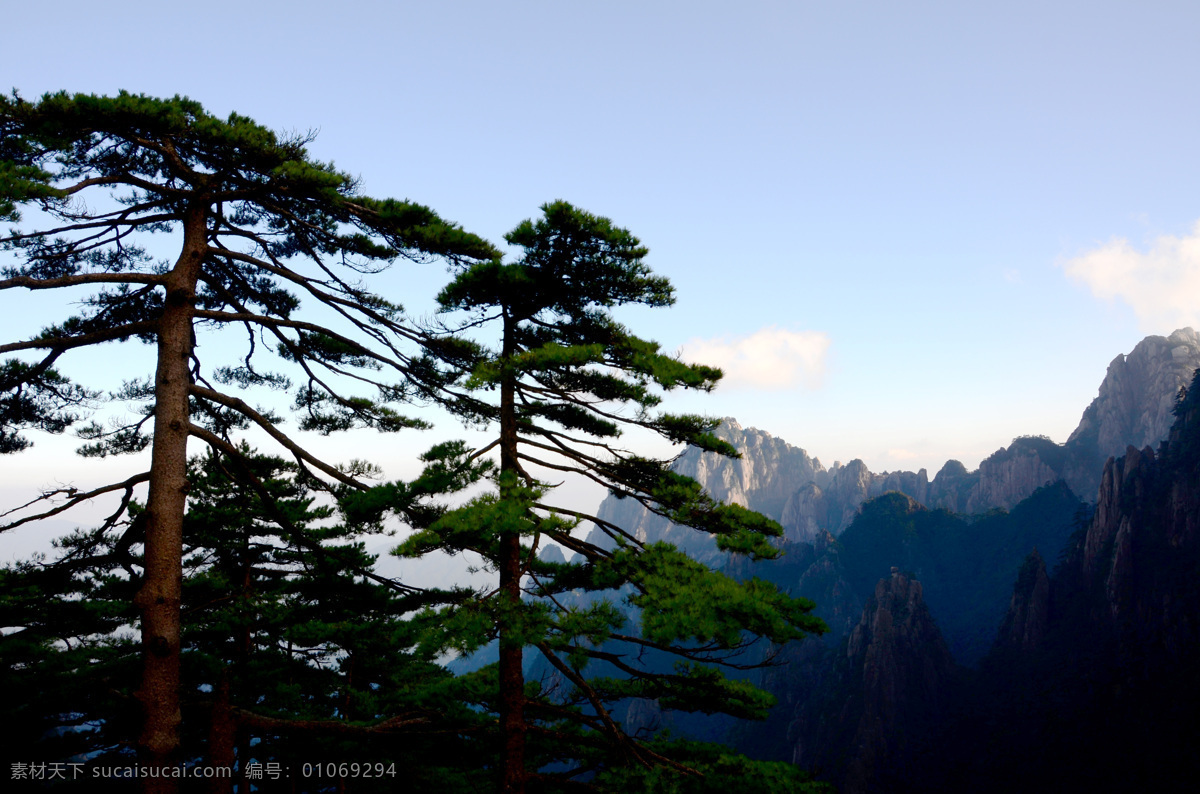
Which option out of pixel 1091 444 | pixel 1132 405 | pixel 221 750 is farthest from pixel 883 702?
pixel 1132 405

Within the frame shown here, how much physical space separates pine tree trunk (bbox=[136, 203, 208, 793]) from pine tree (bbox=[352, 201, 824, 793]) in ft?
6.12

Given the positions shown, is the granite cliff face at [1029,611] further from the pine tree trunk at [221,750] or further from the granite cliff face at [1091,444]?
the pine tree trunk at [221,750]

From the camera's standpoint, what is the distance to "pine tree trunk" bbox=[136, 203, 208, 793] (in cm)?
586

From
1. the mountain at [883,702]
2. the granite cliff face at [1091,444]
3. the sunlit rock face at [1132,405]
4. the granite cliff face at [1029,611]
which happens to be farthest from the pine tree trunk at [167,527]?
the sunlit rock face at [1132,405]

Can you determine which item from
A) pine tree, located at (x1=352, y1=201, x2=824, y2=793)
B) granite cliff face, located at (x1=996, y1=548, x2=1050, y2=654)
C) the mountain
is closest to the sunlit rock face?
granite cliff face, located at (x1=996, y1=548, x2=1050, y2=654)

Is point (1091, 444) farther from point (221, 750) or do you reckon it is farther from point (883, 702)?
point (221, 750)

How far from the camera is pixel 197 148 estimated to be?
22.1 feet

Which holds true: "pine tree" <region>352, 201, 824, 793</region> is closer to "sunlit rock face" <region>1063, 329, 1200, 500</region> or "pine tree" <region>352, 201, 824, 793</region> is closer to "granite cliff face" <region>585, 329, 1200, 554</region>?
"granite cliff face" <region>585, 329, 1200, 554</region>

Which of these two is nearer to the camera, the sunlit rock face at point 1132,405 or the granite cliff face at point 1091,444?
the sunlit rock face at point 1132,405

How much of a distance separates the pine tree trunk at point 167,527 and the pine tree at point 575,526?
187cm

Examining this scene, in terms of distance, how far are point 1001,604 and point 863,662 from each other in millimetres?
36907

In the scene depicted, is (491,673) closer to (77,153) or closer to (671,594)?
(671,594)

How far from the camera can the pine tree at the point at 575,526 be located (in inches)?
244

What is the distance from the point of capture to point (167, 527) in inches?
244
